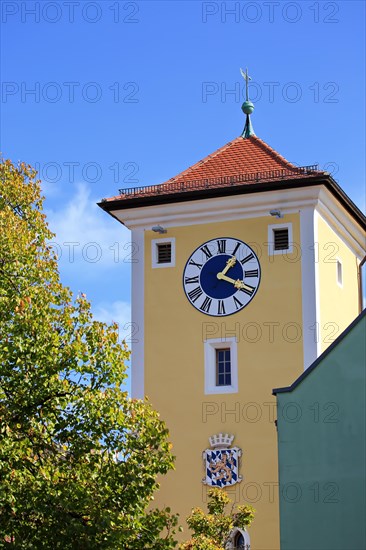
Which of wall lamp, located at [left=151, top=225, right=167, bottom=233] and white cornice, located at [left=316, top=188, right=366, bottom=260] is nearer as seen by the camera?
white cornice, located at [left=316, top=188, right=366, bottom=260]

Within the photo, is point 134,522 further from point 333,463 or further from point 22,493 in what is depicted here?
point 333,463

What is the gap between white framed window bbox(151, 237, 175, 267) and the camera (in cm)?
3641

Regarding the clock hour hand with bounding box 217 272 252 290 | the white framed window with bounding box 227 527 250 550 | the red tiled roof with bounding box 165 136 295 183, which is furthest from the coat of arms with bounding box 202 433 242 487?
the red tiled roof with bounding box 165 136 295 183

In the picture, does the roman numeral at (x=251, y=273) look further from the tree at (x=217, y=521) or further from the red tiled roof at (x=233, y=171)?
the tree at (x=217, y=521)

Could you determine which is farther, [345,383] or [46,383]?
[46,383]

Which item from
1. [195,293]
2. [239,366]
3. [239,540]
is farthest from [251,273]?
[239,540]

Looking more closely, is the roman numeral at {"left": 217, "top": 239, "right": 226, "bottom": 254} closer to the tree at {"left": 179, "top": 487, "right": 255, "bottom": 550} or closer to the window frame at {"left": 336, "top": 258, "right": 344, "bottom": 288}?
the window frame at {"left": 336, "top": 258, "right": 344, "bottom": 288}

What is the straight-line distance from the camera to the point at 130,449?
26703 mm

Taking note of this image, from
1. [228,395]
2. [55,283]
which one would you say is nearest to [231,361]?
[228,395]

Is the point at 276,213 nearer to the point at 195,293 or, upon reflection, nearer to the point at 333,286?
the point at 333,286

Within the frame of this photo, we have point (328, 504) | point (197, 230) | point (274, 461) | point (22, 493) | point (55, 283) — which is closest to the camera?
point (328, 504)

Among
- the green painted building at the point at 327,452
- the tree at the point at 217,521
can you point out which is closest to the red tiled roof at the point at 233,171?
the tree at the point at 217,521

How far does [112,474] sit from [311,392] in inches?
A: 171

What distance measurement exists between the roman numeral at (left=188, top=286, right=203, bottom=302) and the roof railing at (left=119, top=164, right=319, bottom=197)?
2272 millimetres
